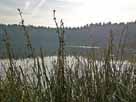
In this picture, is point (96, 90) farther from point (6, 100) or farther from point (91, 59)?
point (6, 100)

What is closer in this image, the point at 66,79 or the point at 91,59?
the point at 66,79

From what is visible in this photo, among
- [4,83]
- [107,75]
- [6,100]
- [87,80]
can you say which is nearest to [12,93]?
[6,100]

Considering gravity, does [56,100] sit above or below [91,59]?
below

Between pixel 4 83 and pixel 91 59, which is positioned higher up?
pixel 91 59

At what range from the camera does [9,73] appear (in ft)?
10.5

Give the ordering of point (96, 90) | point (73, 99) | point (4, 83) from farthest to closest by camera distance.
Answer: point (4, 83)
point (96, 90)
point (73, 99)

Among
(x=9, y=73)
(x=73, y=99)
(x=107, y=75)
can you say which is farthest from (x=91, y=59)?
(x=9, y=73)

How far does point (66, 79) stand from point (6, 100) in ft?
1.98

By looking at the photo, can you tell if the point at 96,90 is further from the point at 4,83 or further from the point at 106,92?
the point at 4,83

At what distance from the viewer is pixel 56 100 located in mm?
2980

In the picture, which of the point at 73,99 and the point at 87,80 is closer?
the point at 73,99

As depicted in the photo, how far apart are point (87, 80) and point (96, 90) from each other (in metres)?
0.13

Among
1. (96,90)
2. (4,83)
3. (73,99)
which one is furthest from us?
(4,83)

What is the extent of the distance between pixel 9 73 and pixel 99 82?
2.93ft
